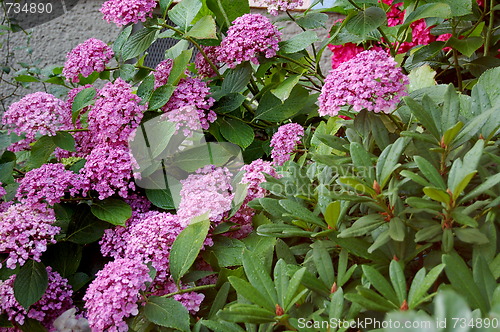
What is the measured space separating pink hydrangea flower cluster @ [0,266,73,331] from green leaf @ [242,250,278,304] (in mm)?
447

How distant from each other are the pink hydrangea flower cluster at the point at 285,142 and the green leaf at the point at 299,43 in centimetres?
20

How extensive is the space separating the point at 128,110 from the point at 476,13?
82 centimetres

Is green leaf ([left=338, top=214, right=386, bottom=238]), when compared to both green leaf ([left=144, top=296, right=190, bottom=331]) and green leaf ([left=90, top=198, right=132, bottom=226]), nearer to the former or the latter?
green leaf ([left=144, top=296, right=190, bottom=331])

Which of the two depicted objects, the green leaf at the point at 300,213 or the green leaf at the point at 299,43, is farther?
the green leaf at the point at 299,43

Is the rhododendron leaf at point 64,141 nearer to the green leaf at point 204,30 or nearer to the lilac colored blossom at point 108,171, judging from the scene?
the lilac colored blossom at point 108,171

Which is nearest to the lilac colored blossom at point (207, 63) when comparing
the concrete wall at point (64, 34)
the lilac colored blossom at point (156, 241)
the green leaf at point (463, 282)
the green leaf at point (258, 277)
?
the lilac colored blossom at point (156, 241)

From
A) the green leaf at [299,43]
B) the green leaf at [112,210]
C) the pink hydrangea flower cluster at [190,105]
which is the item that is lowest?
the green leaf at [112,210]

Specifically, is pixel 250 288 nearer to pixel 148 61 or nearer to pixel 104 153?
pixel 104 153

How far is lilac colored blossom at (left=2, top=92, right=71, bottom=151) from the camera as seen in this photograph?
985mm

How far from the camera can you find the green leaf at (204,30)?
1.03 metres

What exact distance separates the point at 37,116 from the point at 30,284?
0.34 m

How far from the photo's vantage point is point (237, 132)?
104 centimetres

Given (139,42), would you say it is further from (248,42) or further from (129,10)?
(248,42)

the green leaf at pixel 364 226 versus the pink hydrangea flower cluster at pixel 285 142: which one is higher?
the green leaf at pixel 364 226
